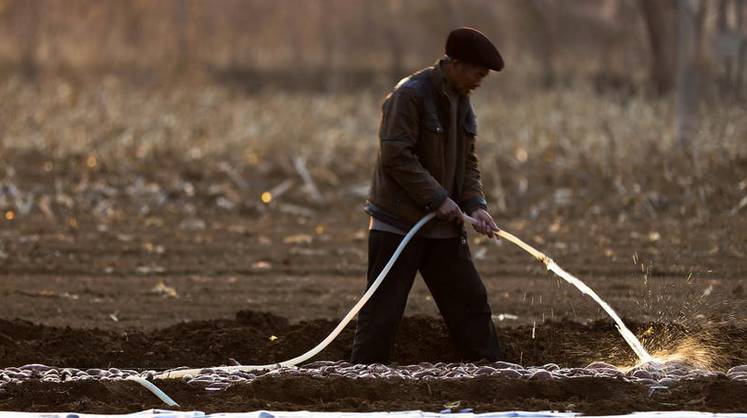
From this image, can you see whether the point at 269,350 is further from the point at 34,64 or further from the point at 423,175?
the point at 34,64

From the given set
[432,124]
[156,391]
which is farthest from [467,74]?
[156,391]

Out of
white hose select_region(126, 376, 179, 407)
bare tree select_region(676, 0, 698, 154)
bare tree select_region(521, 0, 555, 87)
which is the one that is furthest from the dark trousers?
bare tree select_region(521, 0, 555, 87)

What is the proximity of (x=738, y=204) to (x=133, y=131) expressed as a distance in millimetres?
8943

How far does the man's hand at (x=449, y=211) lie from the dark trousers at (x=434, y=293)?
0.28 metres

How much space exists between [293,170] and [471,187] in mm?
9648

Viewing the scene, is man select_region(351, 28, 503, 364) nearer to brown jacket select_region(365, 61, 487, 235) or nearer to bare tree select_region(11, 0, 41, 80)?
brown jacket select_region(365, 61, 487, 235)

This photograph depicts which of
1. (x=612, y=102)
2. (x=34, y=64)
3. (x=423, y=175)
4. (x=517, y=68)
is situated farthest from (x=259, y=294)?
(x=34, y=64)

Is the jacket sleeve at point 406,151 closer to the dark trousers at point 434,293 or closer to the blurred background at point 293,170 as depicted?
the dark trousers at point 434,293

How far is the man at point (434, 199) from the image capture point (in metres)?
7.08

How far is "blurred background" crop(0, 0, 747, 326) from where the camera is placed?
11500 millimetres

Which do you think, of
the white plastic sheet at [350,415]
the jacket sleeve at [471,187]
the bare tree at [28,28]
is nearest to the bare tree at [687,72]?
the jacket sleeve at [471,187]

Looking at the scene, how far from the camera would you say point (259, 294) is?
10.7 m

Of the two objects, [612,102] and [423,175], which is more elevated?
[612,102]

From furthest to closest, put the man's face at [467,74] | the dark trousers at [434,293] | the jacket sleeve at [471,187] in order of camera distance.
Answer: the jacket sleeve at [471,187] < the dark trousers at [434,293] < the man's face at [467,74]
